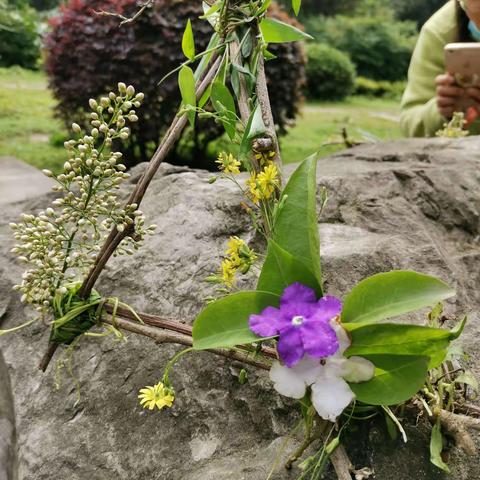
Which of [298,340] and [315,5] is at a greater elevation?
[298,340]

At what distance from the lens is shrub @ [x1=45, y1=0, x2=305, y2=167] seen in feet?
14.1

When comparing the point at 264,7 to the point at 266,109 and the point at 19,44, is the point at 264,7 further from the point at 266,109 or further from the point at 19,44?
the point at 19,44

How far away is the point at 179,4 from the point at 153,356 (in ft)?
12.3

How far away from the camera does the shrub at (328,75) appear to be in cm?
1095

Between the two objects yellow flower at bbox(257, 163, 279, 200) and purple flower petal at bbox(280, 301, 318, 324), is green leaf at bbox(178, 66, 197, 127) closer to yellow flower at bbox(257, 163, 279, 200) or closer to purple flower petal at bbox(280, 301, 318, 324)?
yellow flower at bbox(257, 163, 279, 200)

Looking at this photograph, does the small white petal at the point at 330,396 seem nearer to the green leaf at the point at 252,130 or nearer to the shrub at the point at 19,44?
the green leaf at the point at 252,130

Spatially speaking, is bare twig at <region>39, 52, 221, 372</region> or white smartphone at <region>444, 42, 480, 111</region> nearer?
bare twig at <region>39, 52, 221, 372</region>

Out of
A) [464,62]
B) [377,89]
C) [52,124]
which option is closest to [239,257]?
[464,62]

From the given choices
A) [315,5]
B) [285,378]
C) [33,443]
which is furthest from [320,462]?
[315,5]

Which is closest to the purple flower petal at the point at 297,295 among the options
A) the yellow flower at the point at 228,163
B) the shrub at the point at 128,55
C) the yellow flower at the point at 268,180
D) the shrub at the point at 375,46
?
the yellow flower at the point at 268,180

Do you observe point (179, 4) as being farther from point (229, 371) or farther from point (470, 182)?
point (229, 371)

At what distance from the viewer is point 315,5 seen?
18.3 m

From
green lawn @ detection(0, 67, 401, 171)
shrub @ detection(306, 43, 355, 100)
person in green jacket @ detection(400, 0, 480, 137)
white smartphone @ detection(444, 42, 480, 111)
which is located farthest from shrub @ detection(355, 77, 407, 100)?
Answer: white smartphone @ detection(444, 42, 480, 111)

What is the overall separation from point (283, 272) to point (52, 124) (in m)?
6.30
